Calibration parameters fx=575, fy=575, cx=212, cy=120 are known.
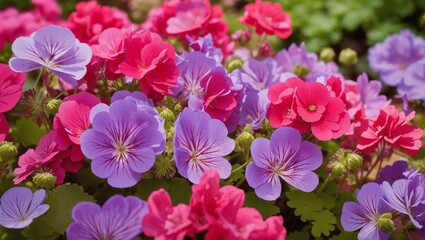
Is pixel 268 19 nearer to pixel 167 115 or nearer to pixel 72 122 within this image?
pixel 167 115

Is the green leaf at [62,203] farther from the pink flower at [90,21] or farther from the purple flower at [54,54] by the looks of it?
the pink flower at [90,21]

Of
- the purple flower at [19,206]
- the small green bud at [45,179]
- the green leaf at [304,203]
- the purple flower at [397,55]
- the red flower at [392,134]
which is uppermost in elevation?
the small green bud at [45,179]

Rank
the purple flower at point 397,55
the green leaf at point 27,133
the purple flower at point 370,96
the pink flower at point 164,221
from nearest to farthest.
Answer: the pink flower at point 164,221
the green leaf at point 27,133
the purple flower at point 370,96
the purple flower at point 397,55

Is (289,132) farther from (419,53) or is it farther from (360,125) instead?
(419,53)

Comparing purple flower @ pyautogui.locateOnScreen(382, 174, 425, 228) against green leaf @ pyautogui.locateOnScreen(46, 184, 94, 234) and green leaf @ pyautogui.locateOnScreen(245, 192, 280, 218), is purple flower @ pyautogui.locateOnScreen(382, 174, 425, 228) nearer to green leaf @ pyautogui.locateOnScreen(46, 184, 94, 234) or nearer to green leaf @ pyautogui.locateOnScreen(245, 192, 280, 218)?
green leaf @ pyautogui.locateOnScreen(245, 192, 280, 218)

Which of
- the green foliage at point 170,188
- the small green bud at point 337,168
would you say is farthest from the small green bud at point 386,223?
the green foliage at point 170,188

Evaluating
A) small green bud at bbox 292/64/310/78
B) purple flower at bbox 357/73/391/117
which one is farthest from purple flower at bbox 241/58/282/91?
purple flower at bbox 357/73/391/117

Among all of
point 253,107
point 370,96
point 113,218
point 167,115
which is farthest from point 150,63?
point 370,96
